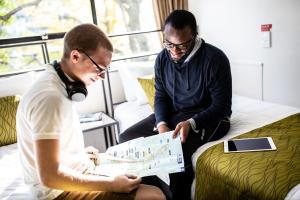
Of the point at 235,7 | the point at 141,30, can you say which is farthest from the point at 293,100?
the point at 141,30

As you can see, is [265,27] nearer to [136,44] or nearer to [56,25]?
[136,44]

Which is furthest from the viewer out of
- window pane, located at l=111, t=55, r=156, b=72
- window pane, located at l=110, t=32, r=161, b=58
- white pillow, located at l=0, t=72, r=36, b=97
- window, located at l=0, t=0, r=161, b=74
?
window pane, located at l=110, t=32, r=161, b=58

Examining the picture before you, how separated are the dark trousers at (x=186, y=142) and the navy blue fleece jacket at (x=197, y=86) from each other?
0.05 m

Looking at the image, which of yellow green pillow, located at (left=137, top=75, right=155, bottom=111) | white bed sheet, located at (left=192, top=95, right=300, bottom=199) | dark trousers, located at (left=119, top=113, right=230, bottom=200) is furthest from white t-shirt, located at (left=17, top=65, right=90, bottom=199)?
yellow green pillow, located at (left=137, top=75, right=155, bottom=111)

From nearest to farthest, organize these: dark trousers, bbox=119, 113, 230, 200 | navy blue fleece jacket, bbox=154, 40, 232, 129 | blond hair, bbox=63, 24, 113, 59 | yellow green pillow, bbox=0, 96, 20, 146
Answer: blond hair, bbox=63, 24, 113, 59, dark trousers, bbox=119, 113, 230, 200, navy blue fleece jacket, bbox=154, 40, 232, 129, yellow green pillow, bbox=0, 96, 20, 146

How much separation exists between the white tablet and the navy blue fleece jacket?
182mm

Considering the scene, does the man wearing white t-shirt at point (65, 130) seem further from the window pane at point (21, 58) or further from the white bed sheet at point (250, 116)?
the window pane at point (21, 58)

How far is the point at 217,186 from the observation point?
1308mm

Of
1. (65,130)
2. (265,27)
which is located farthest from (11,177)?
(265,27)

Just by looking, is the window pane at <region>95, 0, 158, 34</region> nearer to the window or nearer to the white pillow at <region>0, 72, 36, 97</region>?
the window

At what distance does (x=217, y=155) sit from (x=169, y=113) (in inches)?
21.7

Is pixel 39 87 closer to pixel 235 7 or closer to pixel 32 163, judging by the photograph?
pixel 32 163

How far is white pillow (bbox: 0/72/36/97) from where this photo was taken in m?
2.21

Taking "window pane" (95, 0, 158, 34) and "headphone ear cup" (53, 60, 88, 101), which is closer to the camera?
"headphone ear cup" (53, 60, 88, 101)
